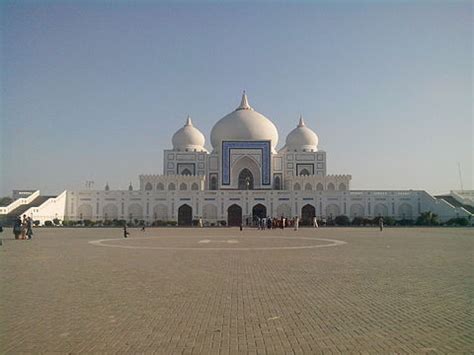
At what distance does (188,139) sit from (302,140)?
15242 millimetres

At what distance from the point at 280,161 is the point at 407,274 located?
159ft

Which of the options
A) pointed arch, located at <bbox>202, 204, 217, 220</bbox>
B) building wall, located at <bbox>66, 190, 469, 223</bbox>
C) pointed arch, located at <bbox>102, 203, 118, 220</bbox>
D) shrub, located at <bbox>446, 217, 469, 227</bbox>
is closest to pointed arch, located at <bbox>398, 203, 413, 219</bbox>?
building wall, located at <bbox>66, 190, 469, 223</bbox>

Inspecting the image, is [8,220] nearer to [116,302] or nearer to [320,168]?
[320,168]

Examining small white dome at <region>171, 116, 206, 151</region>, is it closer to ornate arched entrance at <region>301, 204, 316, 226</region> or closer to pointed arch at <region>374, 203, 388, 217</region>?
ornate arched entrance at <region>301, 204, 316, 226</region>

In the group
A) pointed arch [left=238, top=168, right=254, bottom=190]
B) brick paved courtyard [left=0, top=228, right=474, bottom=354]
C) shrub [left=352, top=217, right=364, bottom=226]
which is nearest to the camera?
brick paved courtyard [left=0, top=228, right=474, bottom=354]

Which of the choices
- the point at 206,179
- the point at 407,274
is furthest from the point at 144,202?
the point at 407,274

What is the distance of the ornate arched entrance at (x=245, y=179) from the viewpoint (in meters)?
58.5

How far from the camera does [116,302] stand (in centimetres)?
778

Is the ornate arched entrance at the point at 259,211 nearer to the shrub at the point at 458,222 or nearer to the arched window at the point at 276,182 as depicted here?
the arched window at the point at 276,182

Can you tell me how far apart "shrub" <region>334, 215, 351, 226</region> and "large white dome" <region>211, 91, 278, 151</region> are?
15583 mm

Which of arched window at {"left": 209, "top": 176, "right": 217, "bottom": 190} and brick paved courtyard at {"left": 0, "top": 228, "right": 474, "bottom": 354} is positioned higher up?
arched window at {"left": 209, "top": 176, "right": 217, "bottom": 190}

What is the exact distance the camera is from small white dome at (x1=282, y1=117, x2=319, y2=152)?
6278 centimetres

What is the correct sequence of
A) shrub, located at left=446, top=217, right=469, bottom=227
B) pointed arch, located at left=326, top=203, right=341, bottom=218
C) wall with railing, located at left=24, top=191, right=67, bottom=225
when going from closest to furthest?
shrub, located at left=446, top=217, right=469, bottom=227 → wall with railing, located at left=24, top=191, right=67, bottom=225 → pointed arch, located at left=326, top=203, right=341, bottom=218

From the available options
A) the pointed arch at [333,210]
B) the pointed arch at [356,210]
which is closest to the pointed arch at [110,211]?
the pointed arch at [333,210]
